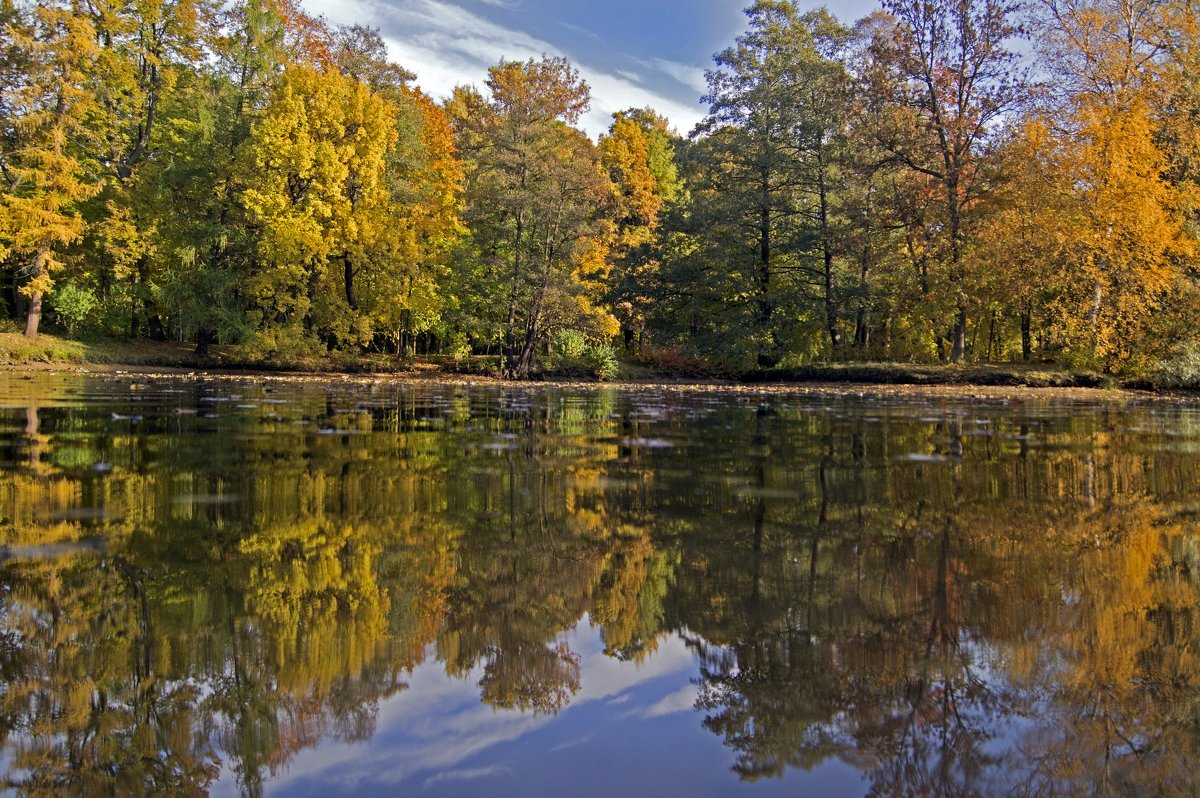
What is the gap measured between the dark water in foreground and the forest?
2562 cm

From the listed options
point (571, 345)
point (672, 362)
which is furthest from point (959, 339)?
point (571, 345)

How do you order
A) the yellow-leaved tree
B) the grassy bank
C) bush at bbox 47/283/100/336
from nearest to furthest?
the grassy bank
the yellow-leaved tree
bush at bbox 47/283/100/336

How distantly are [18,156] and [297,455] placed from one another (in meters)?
38.1

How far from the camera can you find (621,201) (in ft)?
148

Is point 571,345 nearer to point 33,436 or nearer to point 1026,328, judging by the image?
point 1026,328

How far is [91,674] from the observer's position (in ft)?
9.02

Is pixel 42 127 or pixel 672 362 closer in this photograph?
pixel 42 127

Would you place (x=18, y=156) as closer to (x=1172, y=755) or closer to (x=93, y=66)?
(x=93, y=66)

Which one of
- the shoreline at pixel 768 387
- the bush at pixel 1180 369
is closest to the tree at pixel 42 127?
the shoreline at pixel 768 387

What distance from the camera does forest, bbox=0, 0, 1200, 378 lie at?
29.7 m

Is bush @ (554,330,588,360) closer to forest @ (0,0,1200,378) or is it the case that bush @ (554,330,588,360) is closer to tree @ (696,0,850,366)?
forest @ (0,0,1200,378)

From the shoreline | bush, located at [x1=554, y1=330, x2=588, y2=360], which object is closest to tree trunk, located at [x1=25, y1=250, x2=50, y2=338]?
the shoreline

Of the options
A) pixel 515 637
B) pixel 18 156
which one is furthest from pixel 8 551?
pixel 18 156

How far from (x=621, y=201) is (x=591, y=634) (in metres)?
43.5
